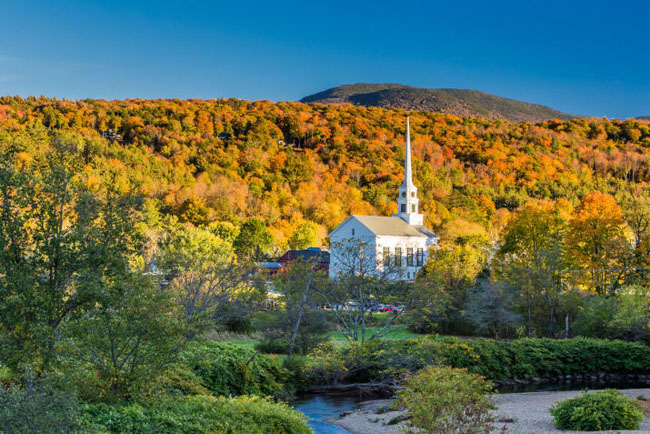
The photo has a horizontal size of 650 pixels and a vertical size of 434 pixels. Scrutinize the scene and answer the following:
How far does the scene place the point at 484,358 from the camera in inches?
1256

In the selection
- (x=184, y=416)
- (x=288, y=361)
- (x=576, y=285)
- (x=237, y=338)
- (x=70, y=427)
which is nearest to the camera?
(x=70, y=427)

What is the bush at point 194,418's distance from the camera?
13.8m

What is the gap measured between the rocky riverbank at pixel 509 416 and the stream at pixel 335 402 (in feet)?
1.69

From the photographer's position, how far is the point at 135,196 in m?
13.1

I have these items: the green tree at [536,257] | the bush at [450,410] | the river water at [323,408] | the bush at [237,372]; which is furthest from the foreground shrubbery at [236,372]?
the green tree at [536,257]

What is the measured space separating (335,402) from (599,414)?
11795mm

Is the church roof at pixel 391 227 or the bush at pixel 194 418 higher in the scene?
the church roof at pixel 391 227

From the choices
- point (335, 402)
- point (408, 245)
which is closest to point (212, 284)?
point (335, 402)

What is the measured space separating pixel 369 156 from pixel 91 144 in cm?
5385

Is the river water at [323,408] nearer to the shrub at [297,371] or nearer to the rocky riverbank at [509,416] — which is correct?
the rocky riverbank at [509,416]

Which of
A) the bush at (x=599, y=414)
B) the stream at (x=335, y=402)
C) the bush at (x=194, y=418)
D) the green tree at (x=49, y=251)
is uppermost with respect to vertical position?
the green tree at (x=49, y=251)

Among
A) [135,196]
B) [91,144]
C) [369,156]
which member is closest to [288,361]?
[135,196]

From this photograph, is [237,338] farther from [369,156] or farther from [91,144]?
[369,156]

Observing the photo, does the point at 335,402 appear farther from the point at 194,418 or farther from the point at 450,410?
the point at 450,410
